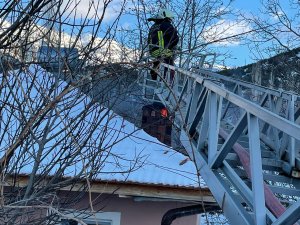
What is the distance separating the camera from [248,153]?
4.15 metres

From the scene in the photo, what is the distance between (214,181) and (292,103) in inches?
47.0

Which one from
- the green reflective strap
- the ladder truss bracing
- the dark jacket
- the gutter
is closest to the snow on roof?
the gutter

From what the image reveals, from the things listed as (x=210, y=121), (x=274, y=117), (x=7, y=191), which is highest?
(x=210, y=121)

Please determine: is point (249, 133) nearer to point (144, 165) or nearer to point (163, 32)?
point (144, 165)

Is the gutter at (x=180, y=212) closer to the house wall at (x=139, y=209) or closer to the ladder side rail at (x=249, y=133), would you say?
the house wall at (x=139, y=209)

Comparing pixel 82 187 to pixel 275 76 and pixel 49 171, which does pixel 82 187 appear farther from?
pixel 275 76

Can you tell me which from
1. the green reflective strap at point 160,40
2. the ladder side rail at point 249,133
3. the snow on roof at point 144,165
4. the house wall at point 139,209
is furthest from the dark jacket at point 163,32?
the house wall at point 139,209

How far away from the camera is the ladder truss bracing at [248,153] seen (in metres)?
3.14

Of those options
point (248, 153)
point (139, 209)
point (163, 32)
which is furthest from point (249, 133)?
point (163, 32)

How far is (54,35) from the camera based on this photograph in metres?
3.66

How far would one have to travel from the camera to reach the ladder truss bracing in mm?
3143

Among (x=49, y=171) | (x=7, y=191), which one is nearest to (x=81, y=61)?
(x=49, y=171)

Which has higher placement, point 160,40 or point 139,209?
point 160,40

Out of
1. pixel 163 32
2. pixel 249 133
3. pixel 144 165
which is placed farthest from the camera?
pixel 163 32
